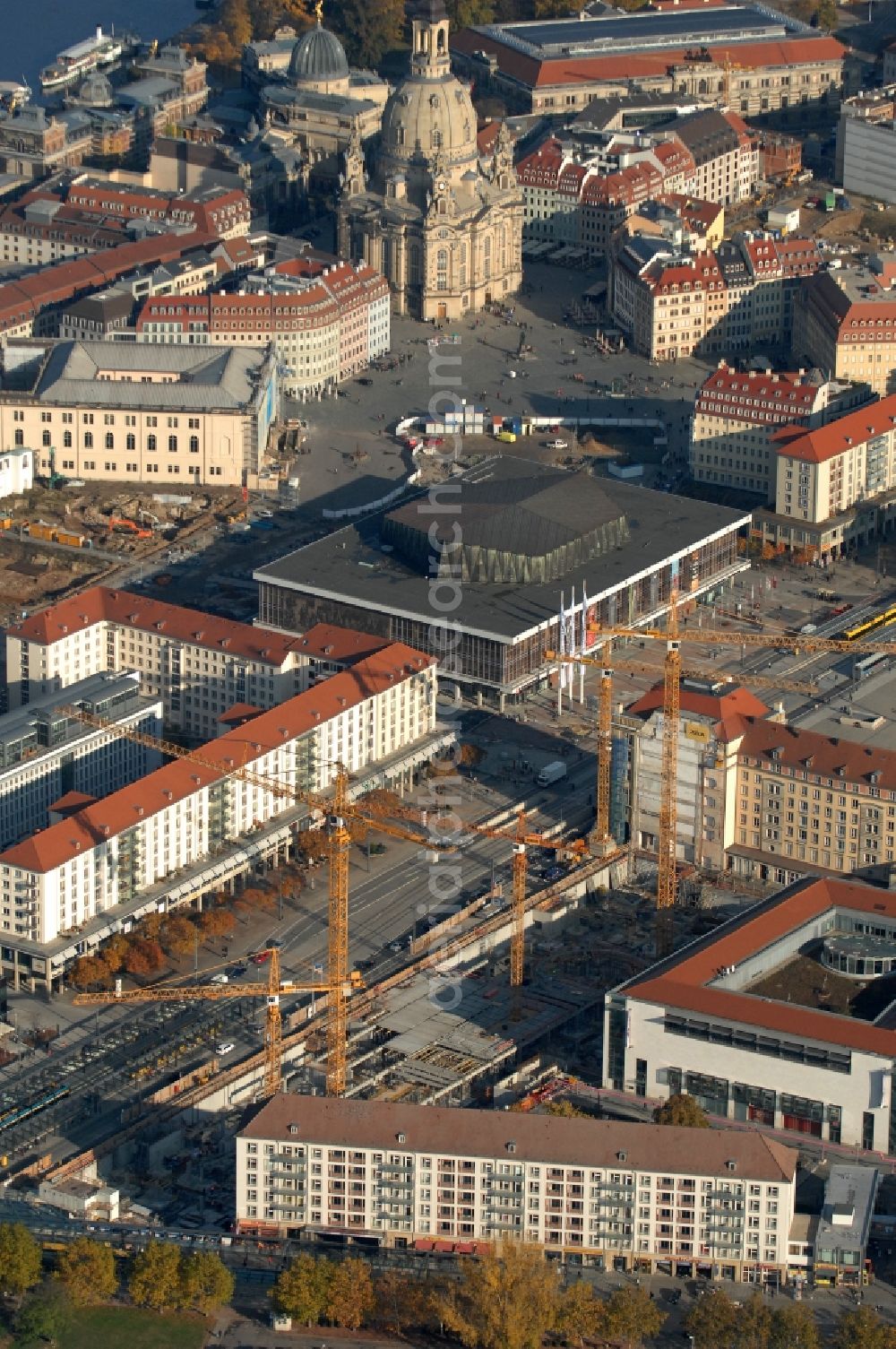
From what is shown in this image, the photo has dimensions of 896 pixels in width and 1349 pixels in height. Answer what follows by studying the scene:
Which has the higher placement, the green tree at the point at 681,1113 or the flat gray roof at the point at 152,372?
the flat gray roof at the point at 152,372

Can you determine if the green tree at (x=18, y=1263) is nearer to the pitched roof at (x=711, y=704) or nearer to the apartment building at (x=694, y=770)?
the apartment building at (x=694, y=770)

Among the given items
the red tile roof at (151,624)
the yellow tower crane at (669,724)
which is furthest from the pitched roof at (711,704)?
the red tile roof at (151,624)

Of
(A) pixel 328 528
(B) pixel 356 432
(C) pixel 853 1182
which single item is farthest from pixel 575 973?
(B) pixel 356 432

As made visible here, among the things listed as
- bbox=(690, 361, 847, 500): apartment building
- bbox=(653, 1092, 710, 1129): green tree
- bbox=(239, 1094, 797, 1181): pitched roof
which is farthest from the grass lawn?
bbox=(690, 361, 847, 500): apartment building

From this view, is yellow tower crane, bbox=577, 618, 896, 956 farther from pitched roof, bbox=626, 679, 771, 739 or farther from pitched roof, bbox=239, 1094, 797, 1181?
pitched roof, bbox=239, 1094, 797, 1181

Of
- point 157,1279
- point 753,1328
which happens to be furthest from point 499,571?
point 753,1328

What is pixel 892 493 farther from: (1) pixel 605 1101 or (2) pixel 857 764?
(1) pixel 605 1101
